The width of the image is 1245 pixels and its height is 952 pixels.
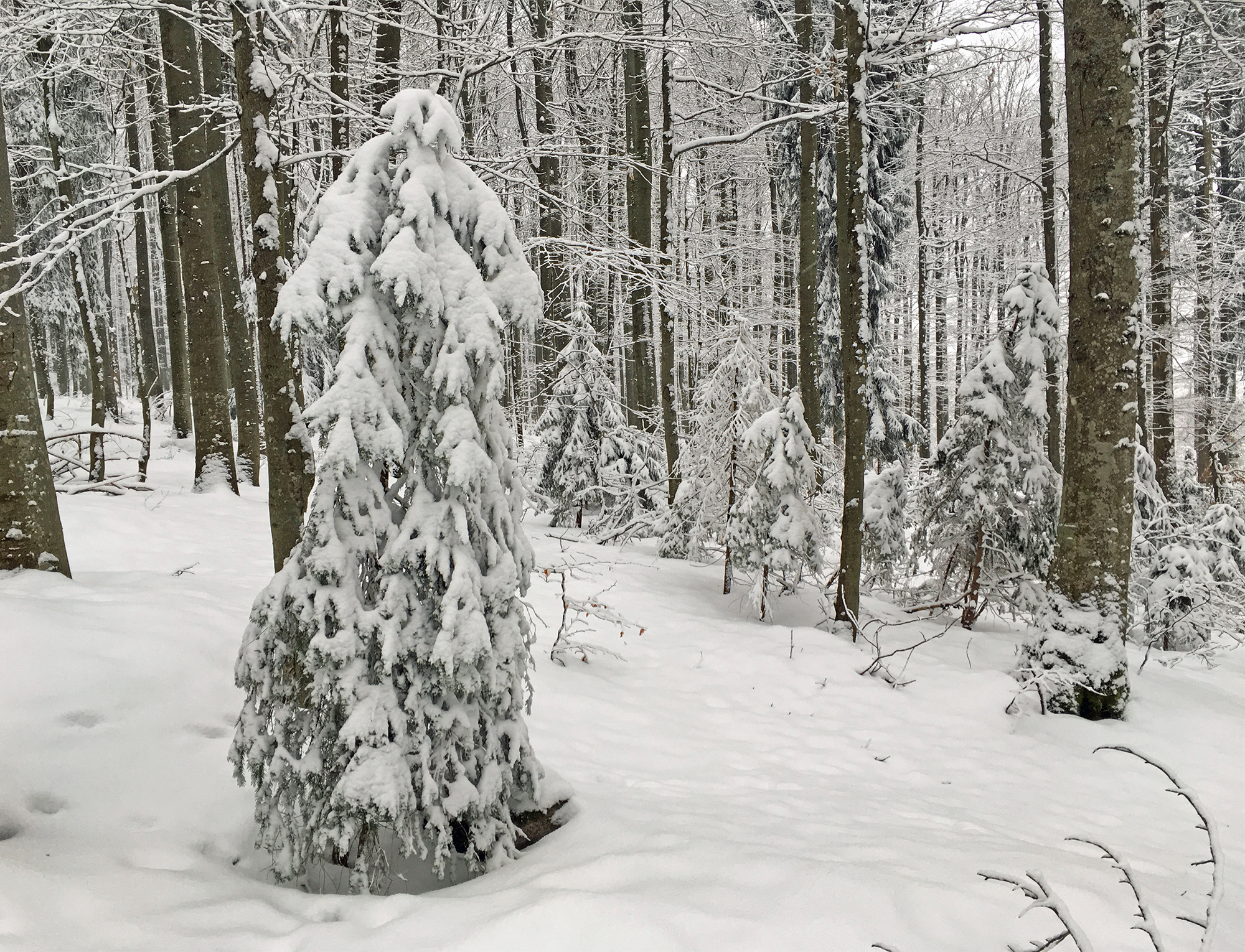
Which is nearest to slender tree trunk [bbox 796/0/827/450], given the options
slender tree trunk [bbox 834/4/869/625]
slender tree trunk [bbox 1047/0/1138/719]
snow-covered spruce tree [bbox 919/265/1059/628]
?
snow-covered spruce tree [bbox 919/265/1059/628]

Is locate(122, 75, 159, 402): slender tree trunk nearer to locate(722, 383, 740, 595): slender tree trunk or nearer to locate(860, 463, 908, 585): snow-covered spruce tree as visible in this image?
locate(722, 383, 740, 595): slender tree trunk

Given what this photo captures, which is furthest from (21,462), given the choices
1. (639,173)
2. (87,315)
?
(639,173)

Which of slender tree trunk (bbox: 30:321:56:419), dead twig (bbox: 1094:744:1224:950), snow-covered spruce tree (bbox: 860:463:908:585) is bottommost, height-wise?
snow-covered spruce tree (bbox: 860:463:908:585)

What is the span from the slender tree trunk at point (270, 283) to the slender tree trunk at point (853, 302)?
4.88 m

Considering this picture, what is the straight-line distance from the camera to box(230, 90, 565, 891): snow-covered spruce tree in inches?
105

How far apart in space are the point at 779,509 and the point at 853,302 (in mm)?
2345

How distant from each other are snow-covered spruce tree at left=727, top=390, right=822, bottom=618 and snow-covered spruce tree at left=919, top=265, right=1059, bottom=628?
1.70m

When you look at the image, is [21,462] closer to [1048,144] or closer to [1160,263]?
[1160,263]

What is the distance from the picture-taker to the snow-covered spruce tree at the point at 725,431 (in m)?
8.74

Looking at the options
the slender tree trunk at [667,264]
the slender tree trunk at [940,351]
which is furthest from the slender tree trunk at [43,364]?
the slender tree trunk at [940,351]

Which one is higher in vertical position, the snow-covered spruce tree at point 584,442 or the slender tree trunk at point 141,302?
the slender tree trunk at point 141,302

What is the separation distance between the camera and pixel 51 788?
9.40ft

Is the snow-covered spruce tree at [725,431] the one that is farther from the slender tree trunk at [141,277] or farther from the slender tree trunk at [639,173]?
the slender tree trunk at [141,277]

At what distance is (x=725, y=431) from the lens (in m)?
8.82
